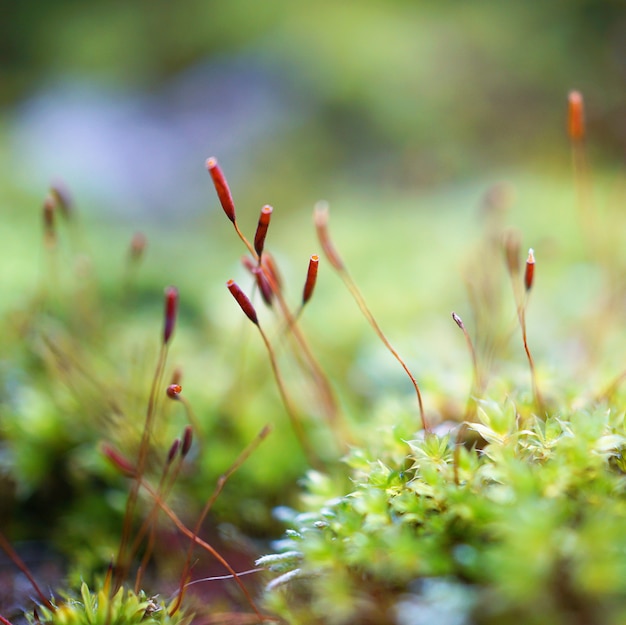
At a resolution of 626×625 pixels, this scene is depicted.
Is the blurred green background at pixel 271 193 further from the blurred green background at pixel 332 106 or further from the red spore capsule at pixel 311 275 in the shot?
the red spore capsule at pixel 311 275

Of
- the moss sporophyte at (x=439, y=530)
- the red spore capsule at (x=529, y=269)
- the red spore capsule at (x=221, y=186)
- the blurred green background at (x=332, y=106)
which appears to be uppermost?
the blurred green background at (x=332, y=106)

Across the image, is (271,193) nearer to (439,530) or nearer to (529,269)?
(529,269)

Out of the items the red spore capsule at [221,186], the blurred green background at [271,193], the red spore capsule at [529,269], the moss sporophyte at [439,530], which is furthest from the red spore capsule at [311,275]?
the blurred green background at [271,193]

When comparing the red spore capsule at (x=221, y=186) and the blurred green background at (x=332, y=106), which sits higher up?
the blurred green background at (x=332, y=106)

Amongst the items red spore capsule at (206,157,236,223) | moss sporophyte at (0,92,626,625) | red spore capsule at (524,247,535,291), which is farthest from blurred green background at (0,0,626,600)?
red spore capsule at (206,157,236,223)

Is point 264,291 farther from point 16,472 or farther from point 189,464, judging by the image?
point 16,472

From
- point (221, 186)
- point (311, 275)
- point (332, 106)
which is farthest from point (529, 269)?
point (332, 106)

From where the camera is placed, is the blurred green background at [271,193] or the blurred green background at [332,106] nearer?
the blurred green background at [271,193]

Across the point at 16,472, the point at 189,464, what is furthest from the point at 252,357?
the point at 16,472
